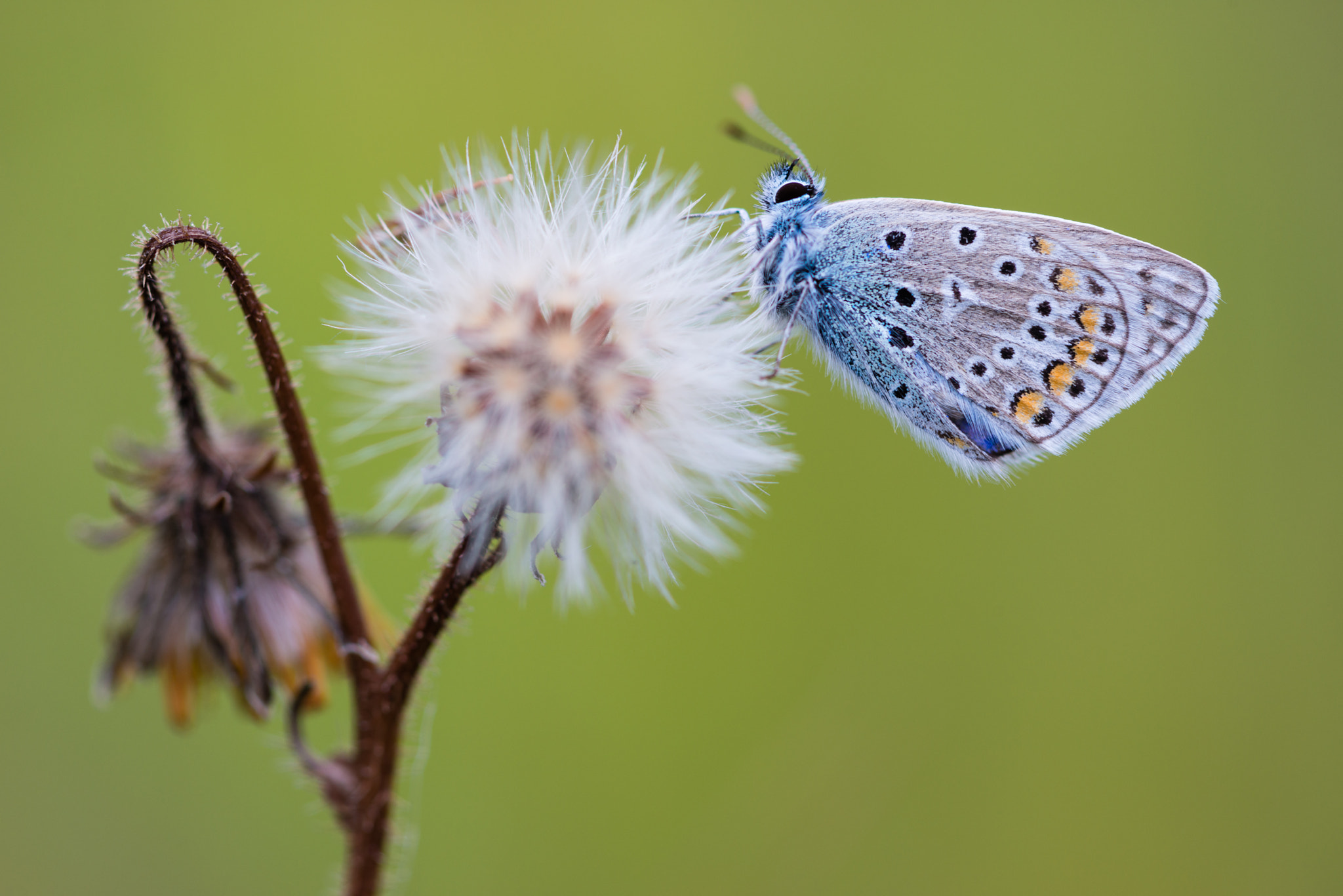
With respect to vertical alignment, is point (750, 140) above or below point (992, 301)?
above

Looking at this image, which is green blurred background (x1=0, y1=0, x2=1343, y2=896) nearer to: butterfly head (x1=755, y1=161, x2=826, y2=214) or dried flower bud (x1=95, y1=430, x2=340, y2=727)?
dried flower bud (x1=95, y1=430, x2=340, y2=727)

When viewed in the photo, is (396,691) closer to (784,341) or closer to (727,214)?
(784,341)

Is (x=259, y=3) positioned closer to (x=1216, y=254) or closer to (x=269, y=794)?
(x=269, y=794)

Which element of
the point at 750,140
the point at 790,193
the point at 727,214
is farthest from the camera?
the point at 750,140

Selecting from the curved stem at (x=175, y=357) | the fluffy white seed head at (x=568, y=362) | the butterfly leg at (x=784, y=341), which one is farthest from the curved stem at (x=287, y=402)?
the butterfly leg at (x=784, y=341)

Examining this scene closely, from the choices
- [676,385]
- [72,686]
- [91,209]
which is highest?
[91,209]

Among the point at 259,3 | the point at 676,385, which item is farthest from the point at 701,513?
the point at 259,3

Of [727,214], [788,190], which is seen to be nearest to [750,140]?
[788,190]
